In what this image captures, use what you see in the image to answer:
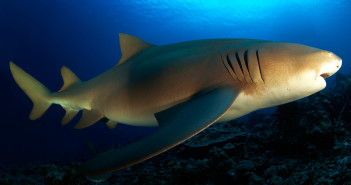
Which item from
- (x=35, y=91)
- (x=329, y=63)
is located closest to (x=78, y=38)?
(x=35, y=91)

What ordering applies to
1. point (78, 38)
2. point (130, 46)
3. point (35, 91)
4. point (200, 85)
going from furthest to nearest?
point (78, 38)
point (35, 91)
point (130, 46)
point (200, 85)

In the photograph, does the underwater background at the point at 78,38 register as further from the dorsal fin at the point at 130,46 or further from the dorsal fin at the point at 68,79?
the dorsal fin at the point at 130,46

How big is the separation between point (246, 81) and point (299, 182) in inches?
61.6

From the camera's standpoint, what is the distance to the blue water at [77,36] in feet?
70.4

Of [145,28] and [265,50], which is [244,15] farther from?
[265,50]

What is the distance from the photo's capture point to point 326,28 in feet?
310

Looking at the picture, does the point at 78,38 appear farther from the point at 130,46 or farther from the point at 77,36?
the point at 130,46

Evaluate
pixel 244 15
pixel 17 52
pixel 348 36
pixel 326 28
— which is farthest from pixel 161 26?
pixel 348 36

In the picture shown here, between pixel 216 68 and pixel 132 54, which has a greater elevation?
pixel 132 54

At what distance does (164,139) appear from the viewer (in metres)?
1.26

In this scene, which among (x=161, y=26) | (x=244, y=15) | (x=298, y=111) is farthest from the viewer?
(x=244, y=15)

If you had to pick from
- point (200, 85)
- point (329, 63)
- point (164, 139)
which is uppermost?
point (200, 85)

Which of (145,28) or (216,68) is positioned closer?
(216,68)

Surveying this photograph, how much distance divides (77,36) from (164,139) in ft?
129
